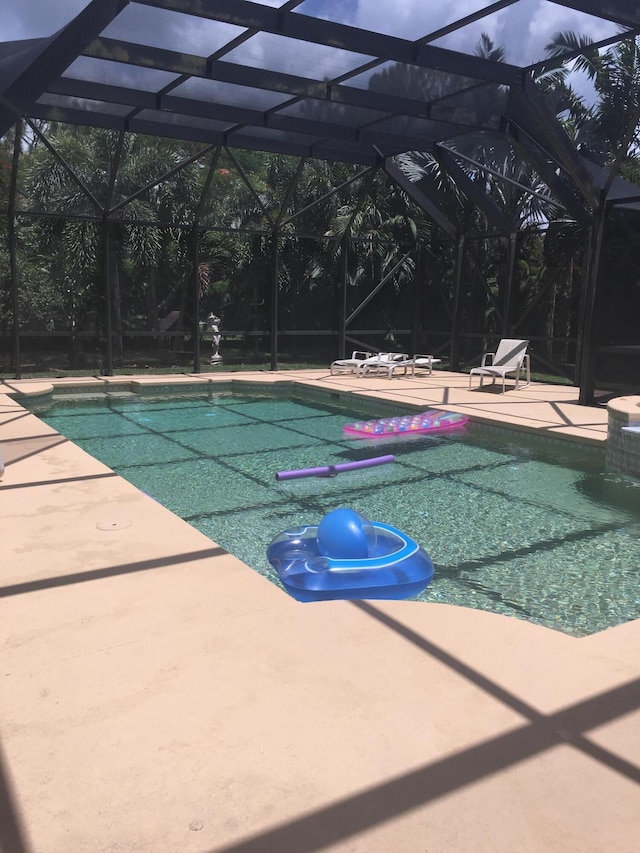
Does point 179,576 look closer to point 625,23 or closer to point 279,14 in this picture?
point 279,14

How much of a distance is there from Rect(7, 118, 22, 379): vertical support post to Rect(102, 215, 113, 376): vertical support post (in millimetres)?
1410

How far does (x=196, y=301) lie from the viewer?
12.7 m

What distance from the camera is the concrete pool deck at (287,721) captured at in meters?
1.60

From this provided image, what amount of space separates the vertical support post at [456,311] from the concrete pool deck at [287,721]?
446 inches

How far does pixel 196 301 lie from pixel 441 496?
27.3ft

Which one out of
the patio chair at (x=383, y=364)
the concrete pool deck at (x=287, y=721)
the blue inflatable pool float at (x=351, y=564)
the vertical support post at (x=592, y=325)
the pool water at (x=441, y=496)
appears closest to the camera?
the concrete pool deck at (x=287, y=721)

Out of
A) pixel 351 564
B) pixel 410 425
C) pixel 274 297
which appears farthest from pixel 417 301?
pixel 351 564

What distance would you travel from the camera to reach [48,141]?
10.6 meters

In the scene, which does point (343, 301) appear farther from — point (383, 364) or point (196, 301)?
point (196, 301)

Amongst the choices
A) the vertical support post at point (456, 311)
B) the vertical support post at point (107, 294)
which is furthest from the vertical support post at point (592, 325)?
the vertical support post at point (107, 294)

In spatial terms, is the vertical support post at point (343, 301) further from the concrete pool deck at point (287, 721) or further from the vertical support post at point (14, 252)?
the concrete pool deck at point (287, 721)

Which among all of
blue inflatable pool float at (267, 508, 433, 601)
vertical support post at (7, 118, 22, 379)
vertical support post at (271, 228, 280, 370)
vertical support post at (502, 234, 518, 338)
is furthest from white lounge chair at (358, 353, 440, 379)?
blue inflatable pool float at (267, 508, 433, 601)

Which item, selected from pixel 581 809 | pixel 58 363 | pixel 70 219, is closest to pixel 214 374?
pixel 58 363

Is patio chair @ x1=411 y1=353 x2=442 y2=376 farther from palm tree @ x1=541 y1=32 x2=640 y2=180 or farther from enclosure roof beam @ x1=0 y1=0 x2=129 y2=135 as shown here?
enclosure roof beam @ x1=0 y1=0 x2=129 y2=135
